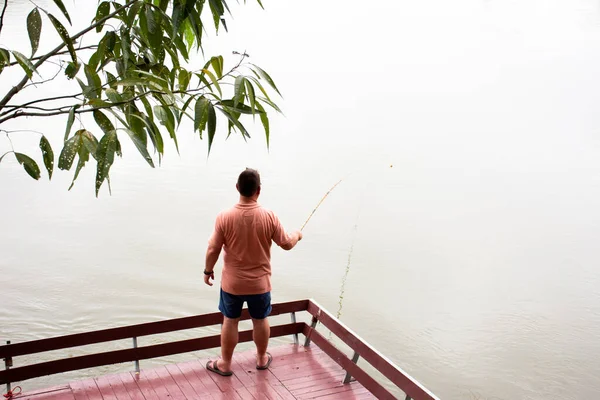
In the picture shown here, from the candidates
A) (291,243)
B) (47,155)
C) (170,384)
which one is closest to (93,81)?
(47,155)

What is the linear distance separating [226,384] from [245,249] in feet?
2.85

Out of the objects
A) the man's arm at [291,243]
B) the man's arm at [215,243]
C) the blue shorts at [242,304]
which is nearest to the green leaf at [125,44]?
the man's arm at [215,243]

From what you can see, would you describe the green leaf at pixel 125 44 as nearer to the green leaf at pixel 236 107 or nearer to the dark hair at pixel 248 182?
the green leaf at pixel 236 107

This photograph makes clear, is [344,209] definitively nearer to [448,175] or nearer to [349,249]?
[349,249]

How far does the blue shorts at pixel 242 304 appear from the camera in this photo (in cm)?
450

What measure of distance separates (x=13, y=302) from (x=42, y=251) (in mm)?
1338

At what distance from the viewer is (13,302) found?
7.61 m

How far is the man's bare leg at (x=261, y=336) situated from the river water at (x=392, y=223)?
225 centimetres

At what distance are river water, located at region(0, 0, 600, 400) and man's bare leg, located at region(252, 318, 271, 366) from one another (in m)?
2.25

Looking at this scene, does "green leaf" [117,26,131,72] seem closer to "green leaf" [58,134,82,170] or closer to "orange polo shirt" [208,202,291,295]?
"green leaf" [58,134,82,170]

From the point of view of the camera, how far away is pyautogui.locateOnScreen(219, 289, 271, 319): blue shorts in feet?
14.8

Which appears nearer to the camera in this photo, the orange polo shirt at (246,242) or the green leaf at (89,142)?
the green leaf at (89,142)

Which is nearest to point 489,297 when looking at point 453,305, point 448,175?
point 453,305

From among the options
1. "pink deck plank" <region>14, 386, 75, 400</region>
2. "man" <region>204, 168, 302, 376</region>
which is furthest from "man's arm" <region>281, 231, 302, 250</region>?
"pink deck plank" <region>14, 386, 75, 400</region>
